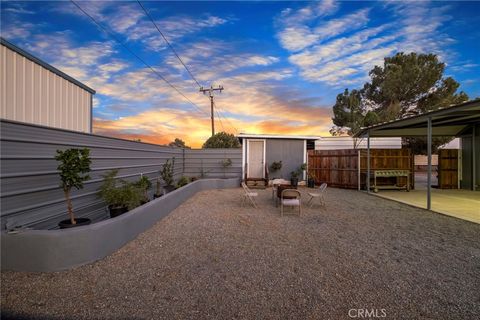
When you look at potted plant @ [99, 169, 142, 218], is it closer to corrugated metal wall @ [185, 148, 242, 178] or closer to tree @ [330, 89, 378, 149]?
corrugated metal wall @ [185, 148, 242, 178]

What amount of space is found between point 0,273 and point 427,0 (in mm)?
11362

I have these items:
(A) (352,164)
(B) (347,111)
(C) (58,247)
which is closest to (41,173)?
(C) (58,247)

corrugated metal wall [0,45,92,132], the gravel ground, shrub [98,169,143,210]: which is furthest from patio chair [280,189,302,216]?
corrugated metal wall [0,45,92,132]

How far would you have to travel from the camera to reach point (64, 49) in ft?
19.2

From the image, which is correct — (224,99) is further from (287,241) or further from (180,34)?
(287,241)

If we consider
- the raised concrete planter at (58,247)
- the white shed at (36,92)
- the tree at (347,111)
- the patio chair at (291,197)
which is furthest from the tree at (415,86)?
the raised concrete planter at (58,247)

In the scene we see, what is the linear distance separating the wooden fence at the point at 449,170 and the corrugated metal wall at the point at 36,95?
15.0 meters

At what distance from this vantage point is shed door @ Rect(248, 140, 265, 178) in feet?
41.7

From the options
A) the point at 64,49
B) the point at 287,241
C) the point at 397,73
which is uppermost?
the point at 397,73

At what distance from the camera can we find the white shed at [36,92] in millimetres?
3938

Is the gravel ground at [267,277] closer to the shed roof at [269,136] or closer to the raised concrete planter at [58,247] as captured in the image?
the raised concrete planter at [58,247]

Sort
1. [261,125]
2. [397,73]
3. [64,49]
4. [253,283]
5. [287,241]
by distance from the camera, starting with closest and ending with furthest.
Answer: [253,283] → [287,241] → [64,49] → [397,73] → [261,125]

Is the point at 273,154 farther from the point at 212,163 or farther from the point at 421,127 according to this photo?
the point at 421,127

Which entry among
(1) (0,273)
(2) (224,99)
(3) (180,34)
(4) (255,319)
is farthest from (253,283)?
(2) (224,99)
